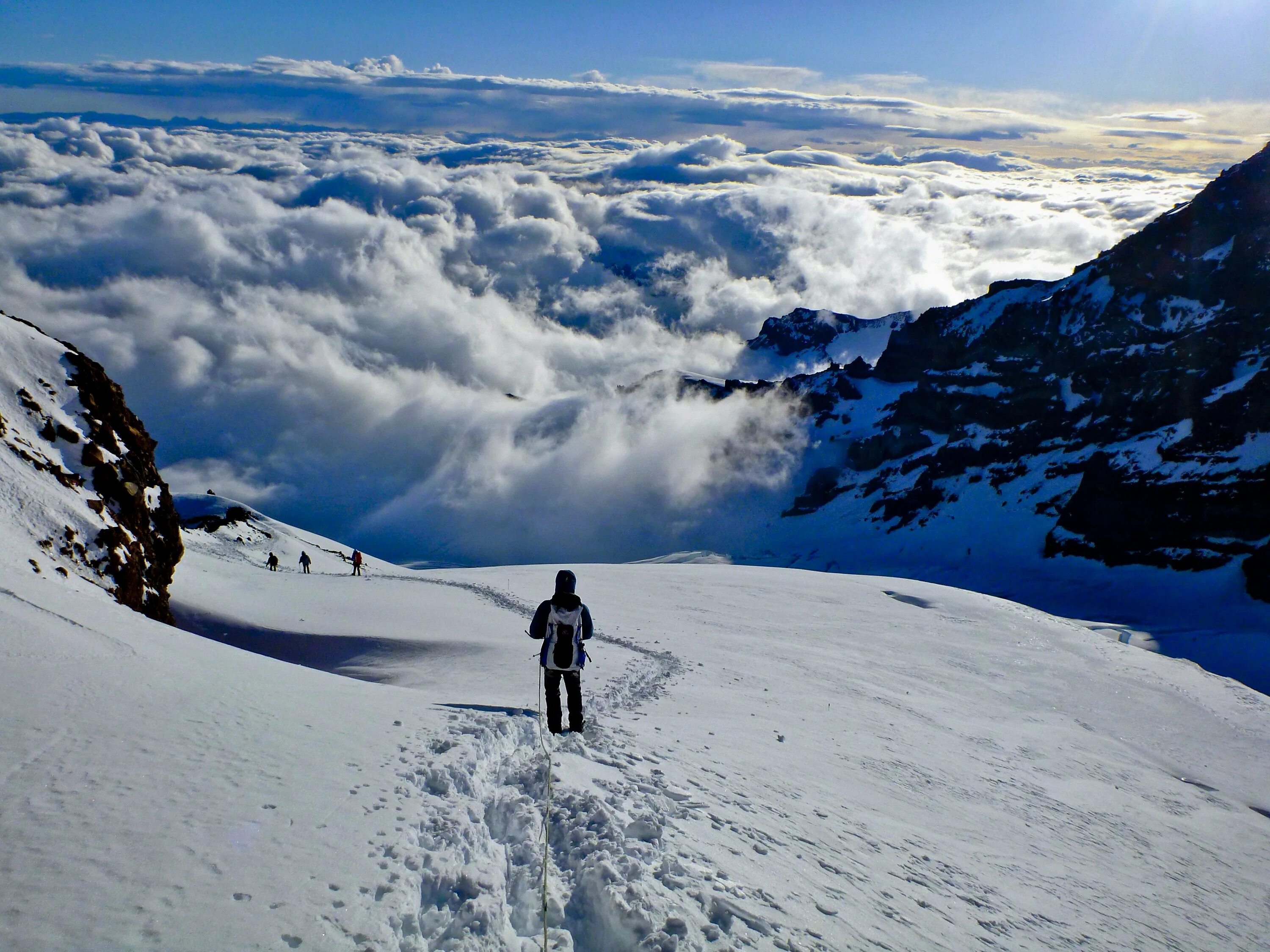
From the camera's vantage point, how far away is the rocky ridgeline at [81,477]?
16.1 metres

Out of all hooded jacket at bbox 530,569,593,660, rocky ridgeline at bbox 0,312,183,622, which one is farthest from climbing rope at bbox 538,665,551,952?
rocky ridgeline at bbox 0,312,183,622

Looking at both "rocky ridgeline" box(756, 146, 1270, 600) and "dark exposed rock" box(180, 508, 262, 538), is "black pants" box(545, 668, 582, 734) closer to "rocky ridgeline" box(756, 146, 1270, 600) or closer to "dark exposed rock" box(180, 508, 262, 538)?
"dark exposed rock" box(180, 508, 262, 538)

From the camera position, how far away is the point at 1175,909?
12.5m

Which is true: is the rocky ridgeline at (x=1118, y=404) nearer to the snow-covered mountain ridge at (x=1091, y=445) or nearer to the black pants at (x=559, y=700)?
the snow-covered mountain ridge at (x=1091, y=445)

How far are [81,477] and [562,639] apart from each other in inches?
584

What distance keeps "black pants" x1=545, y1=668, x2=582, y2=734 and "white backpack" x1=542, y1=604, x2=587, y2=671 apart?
0.33 feet

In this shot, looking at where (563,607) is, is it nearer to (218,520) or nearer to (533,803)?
(533,803)

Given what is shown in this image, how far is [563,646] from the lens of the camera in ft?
36.4

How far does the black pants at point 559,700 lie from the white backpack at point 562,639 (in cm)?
10

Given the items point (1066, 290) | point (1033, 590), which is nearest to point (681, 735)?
point (1033, 590)

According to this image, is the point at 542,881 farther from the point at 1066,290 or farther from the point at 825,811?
the point at 1066,290

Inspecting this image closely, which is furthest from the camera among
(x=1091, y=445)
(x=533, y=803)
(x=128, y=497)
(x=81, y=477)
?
(x=1091, y=445)

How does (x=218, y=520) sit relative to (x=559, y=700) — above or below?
above

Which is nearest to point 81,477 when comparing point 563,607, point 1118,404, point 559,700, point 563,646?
point 563,607
